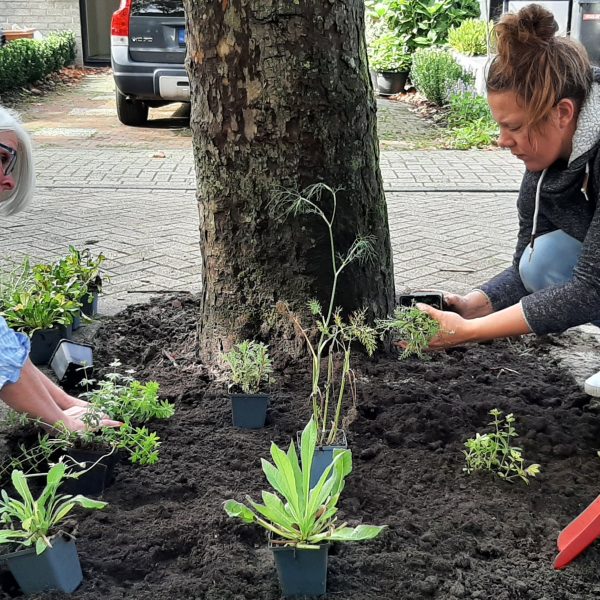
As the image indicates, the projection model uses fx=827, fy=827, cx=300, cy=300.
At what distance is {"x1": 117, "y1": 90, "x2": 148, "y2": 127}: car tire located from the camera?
1197cm

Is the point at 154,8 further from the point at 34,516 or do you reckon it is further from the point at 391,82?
the point at 34,516

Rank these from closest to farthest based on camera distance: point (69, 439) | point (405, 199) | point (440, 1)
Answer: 1. point (69, 439)
2. point (405, 199)
3. point (440, 1)

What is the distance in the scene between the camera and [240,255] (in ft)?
11.4

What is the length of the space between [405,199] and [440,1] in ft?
29.9

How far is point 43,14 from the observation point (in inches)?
798

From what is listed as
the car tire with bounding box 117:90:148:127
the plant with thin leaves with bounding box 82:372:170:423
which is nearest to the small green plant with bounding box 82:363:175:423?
the plant with thin leaves with bounding box 82:372:170:423

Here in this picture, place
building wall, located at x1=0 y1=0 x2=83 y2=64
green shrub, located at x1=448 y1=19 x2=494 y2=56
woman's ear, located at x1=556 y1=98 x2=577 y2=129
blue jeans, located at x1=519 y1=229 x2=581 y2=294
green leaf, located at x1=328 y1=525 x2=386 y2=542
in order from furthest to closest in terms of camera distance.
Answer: building wall, located at x1=0 y1=0 x2=83 y2=64 < green shrub, located at x1=448 y1=19 x2=494 y2=56 < blue jeans, located at x1=519 y1=229 x2=581 y2=294 < woman's ear, located at x1=556 y1=98 x2=577 y2=129 < green leaf, located at x1=328 y1=525 x2=386 y2=542

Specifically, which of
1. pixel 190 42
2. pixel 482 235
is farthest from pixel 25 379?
pixel 482 235

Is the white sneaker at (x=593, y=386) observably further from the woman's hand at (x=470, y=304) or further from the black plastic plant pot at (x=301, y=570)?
the black plastic plant pot at (x=301, y=570)

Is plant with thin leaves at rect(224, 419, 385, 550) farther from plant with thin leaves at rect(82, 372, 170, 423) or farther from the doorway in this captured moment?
the doorway

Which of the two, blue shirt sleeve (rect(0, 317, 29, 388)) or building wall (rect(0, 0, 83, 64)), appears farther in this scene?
building wall (rect(0, 0, 83, 64))

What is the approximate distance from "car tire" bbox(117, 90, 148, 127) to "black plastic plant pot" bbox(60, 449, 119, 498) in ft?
32.8

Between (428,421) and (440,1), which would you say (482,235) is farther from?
(440,1)

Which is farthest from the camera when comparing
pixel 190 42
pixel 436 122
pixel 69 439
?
pixel 436 122
